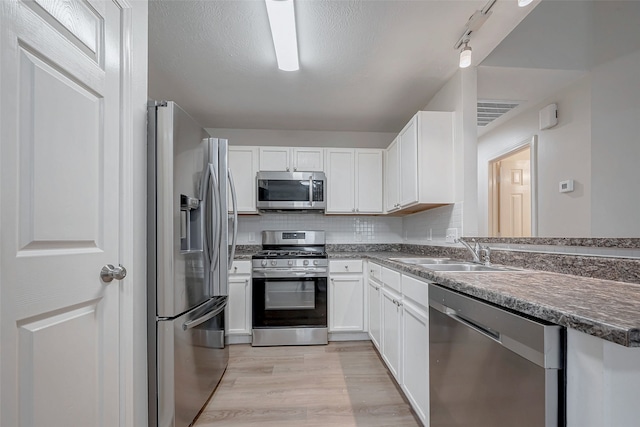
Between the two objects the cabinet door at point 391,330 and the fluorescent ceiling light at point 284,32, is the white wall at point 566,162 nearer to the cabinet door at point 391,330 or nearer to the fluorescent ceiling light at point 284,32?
the cabinet door at point 391,330

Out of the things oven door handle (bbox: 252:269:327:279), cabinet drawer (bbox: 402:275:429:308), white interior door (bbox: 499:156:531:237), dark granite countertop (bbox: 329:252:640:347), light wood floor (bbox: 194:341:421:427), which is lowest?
light wood floor (bbox: 194:341:421:427)

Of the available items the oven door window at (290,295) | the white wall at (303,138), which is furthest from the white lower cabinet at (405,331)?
the white wall at (303,138)

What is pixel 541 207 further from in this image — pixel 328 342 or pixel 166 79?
pixel 166 79

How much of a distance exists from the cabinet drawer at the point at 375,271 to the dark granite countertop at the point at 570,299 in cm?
108

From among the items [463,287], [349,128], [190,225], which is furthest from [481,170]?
[190,225]

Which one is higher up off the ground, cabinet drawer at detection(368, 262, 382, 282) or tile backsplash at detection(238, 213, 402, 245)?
tile backsplash at detection(238, 213, 402, 245)

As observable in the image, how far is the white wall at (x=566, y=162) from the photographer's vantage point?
67.7 inches

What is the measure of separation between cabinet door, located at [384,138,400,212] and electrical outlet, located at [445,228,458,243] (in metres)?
0.55

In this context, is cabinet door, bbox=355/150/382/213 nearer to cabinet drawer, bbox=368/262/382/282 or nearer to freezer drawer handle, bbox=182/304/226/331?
cabinet drawer, bbox=368/262/382/282

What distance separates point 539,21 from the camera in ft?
6.50

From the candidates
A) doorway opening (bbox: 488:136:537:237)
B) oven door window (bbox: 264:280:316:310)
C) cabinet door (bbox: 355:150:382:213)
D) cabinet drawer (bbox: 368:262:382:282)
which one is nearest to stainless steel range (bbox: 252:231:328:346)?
oven door window (bbox: 264:280:316:310)

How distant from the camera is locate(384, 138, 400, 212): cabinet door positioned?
2.81m

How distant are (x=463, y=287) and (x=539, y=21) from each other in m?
2.18

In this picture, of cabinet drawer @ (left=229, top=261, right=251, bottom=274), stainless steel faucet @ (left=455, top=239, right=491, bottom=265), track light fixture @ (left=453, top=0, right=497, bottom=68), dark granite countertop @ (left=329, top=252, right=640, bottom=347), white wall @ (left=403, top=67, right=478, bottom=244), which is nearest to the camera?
dark granite countertop @ (left=329, top=252, right=640, bottom=347)
